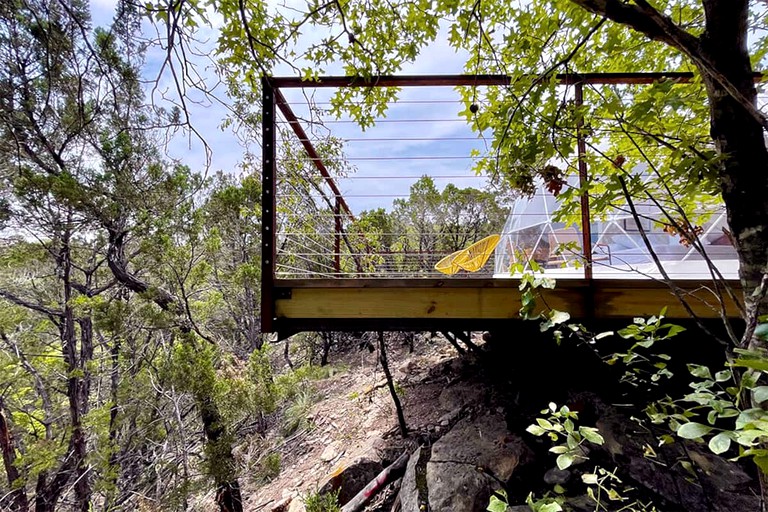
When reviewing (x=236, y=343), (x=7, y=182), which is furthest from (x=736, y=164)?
(x=236, y=343)

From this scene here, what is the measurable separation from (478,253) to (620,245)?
1204 millimetres

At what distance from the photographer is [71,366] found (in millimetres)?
3963

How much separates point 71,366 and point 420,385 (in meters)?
4.13

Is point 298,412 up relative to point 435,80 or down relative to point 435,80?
down

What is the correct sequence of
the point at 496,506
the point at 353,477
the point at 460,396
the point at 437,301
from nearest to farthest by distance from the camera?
the point at 496,506
the point at 437,301
the point at 353,477
the point at 460,396

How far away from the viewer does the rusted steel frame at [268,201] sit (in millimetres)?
1796

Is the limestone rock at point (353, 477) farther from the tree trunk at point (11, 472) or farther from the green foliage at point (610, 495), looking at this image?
the tree trunk at point (11, 472)

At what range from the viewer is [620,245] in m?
2.92

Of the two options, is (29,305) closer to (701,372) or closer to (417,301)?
(417,301)

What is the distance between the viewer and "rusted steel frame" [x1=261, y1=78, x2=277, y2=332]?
1.80 m

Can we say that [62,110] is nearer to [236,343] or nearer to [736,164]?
[236,343]

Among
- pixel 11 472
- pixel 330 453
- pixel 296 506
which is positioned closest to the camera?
pixel 296 506

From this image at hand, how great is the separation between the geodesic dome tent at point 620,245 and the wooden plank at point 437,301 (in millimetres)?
142

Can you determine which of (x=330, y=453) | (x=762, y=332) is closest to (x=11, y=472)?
(x=330, y=453)
